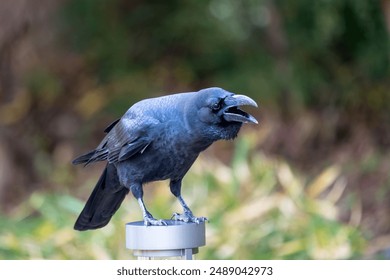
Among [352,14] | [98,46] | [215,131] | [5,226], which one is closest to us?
[215,131]

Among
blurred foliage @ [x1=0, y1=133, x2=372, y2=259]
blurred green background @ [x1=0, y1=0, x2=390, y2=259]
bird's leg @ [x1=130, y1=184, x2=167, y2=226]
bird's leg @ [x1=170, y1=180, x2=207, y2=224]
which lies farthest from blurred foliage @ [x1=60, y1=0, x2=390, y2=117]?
bird's leg @ [x1=130, y1=184, x2=167, y2=226]

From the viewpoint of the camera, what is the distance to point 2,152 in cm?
755

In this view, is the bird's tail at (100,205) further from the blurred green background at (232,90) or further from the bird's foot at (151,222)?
the blurred green background at (232,90)

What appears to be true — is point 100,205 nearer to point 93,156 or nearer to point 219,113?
point 93,156

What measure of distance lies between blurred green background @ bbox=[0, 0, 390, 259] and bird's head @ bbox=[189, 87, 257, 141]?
8.66ft

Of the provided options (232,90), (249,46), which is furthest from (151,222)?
(249,46)

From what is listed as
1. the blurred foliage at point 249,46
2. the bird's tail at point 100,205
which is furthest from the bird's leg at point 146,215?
the blurred foliage at point 249,46

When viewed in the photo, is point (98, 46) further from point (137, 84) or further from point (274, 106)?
point (274, 106)

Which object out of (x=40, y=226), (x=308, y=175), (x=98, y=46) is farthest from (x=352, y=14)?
(x=40, y=226)

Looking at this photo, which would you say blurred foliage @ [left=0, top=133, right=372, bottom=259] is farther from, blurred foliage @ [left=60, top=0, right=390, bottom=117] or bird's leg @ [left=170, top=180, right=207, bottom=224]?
bird's leg @ [left=170, top=180, right=207, bottom=224]

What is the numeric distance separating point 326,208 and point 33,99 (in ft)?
12.7

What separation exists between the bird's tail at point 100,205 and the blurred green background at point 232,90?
7.08ft

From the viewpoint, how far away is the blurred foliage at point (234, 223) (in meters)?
4.84

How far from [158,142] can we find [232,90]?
492 cm
